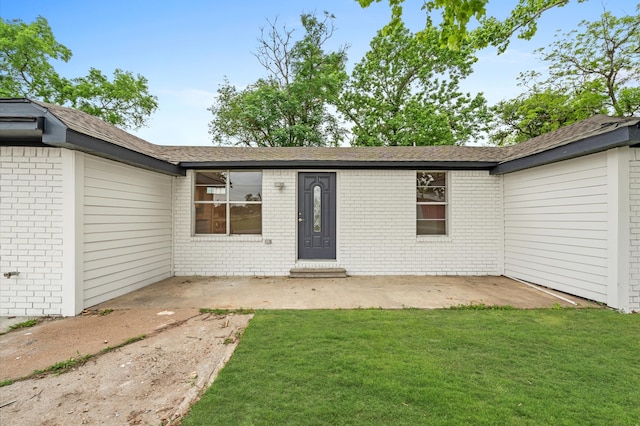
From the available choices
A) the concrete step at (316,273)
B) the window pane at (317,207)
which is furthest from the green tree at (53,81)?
the concrete step at (316,273)

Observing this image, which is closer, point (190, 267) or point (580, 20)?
point (190, 267)

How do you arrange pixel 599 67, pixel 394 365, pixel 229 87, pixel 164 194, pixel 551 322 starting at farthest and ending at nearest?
pixel 229 87 < pixel 599 67 < pixel 164 194 < pixel 551 322 < pixel 394 365

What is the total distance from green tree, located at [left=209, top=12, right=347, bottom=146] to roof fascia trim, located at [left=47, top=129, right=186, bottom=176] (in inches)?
413

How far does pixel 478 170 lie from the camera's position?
258 inches

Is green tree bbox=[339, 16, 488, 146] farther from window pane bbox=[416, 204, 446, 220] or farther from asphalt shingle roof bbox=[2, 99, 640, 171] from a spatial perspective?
window pane bbox=[416, 204, 446, 220]

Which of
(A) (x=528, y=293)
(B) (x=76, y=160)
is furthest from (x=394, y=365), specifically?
(B) (x=76, y=160)

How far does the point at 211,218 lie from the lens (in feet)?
21.8

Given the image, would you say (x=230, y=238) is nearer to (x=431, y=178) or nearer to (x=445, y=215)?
(x=431, y=178)

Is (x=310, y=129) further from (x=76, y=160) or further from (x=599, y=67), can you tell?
(x=599, y=67)

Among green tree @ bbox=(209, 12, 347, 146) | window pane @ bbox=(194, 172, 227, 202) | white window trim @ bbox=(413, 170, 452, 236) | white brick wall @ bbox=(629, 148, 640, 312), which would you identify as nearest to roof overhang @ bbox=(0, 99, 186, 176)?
window pane @ bbox=(194, 172, 227, 202)

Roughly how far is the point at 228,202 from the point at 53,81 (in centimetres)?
1735

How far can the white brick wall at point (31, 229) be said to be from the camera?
398cm

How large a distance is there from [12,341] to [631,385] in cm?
624

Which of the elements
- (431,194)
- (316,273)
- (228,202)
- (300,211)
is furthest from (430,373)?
(228,202)
